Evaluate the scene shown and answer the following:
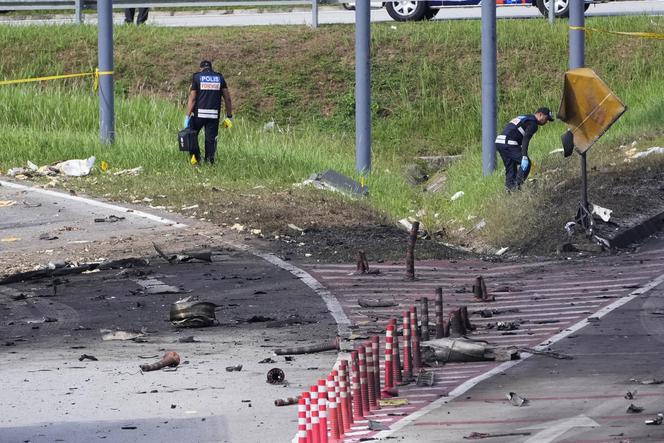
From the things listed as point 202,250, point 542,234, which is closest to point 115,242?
point 202,250

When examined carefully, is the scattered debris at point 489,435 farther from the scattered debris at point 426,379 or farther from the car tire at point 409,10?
the car tire at point 409,10

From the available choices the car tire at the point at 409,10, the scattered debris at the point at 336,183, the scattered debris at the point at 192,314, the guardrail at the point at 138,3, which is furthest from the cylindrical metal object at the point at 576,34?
the scattered debris at the point at 192,314

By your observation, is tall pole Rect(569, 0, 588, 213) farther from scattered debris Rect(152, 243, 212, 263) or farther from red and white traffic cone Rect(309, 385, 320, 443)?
red and white traffic cone Rect(309, 385, 320, 443)

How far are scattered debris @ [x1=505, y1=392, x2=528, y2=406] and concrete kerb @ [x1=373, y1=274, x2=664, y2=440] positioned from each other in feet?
1.37

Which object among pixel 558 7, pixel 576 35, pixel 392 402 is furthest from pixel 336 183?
pixel 558 7

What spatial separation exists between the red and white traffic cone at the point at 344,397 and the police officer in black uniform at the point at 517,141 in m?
12.9

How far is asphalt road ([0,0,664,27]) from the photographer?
36.2 meters

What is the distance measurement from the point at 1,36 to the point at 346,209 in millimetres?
15369

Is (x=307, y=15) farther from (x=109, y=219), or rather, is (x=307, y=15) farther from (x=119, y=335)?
(x=119, y=335)

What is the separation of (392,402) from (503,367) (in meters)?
1.67

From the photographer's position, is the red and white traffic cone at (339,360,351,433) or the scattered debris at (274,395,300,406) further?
the scattered debris at (274,395,300,406)

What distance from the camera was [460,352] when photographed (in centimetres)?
1292

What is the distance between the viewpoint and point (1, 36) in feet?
114

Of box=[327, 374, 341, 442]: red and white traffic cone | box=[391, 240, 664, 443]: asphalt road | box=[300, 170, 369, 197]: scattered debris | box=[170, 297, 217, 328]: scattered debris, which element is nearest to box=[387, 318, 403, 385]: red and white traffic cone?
box=[391, 240, 664, 443]: asphalt road
